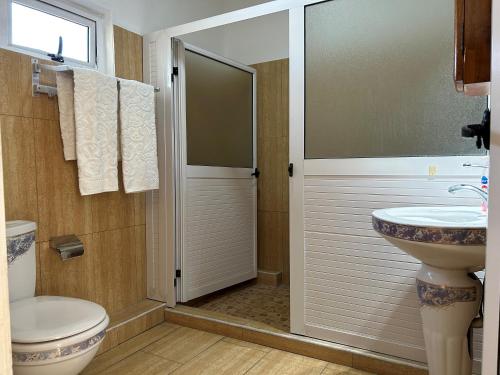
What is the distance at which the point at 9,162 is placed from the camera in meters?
1.82

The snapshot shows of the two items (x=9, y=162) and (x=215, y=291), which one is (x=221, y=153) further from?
(x=9, y=162)

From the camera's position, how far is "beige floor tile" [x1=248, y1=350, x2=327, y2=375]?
1893mm

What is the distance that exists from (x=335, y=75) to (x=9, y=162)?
1.71 meters

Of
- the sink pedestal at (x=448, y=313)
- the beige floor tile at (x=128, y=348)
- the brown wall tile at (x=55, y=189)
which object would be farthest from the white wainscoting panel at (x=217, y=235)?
the sink pedestal at (x=448, y=313)

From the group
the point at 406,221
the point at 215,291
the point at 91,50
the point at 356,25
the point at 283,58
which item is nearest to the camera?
the point at 406,221

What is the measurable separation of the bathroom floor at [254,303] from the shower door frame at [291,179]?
0.32 meters

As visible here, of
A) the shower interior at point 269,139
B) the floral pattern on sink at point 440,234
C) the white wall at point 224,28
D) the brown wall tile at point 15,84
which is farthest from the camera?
the shower interior at point 269,139

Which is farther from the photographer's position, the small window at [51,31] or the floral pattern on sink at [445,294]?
the small window at [51,31]

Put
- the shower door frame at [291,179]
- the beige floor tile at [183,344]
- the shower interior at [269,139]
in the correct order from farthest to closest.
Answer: the shower interior at [269,139]
the beige floor tile at [183,344]
the shower door frame at [291,179]

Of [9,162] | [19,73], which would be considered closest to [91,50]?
[19,73]

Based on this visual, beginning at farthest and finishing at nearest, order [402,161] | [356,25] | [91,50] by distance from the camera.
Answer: [91,50] → [356,25] → [402,161]

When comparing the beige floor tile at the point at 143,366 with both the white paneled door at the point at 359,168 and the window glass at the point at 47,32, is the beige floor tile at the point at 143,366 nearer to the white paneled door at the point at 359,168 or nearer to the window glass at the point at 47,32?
the white paneled door at the point at 359,168

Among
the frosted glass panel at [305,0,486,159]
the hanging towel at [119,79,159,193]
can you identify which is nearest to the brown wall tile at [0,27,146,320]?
the hanging towel at [119,79,159,193]

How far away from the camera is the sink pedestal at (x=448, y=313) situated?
130 cm
